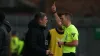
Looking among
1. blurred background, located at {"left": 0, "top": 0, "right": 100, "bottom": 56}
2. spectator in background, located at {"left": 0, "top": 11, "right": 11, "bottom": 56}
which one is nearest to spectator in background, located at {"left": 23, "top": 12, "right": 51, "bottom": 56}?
spectator in background, located at {"left": 0, "top": 11, "right": 11, "bottom": 56}

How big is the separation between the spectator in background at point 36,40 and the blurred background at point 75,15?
7162mm

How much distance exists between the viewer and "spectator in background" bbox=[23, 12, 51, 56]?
1091 centimetres

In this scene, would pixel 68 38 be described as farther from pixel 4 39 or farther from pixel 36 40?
pixel 4 39

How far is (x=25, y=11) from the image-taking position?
2342cm

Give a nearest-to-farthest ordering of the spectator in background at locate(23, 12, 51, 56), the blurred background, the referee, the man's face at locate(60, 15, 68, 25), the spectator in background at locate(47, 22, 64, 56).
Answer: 1. the spectator in background at locate(23, 12, 51, 56)
2. the referee
3. the man's face at locate(60, 15, 68, 25)
4. the spectator in background at locate(47, 22, 64, 56)
5. the blurred background

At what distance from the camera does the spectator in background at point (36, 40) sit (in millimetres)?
10906

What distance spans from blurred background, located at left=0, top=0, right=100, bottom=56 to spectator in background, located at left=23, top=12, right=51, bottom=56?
7162 mm

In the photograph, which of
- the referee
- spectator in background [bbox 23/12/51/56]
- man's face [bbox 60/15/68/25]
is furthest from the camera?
man's face [bbox 60/15/68/25]

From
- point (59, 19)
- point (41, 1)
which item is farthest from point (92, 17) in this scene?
point (59, 19)

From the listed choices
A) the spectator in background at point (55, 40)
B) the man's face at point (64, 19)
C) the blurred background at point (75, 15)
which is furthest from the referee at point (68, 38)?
the blurred background at point (75, 15)

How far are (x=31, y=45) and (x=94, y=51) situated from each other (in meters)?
7.61

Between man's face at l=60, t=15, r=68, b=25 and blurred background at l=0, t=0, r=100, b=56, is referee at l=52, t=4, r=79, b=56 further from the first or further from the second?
blurred background at l=0, t=0, r=100, b=56

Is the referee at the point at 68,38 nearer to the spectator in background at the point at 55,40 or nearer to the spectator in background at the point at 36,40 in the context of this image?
the spectator in background at the point at 36,40

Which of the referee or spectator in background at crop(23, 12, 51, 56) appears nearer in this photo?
spectator in background at crop(23, 12, 51, 56)
